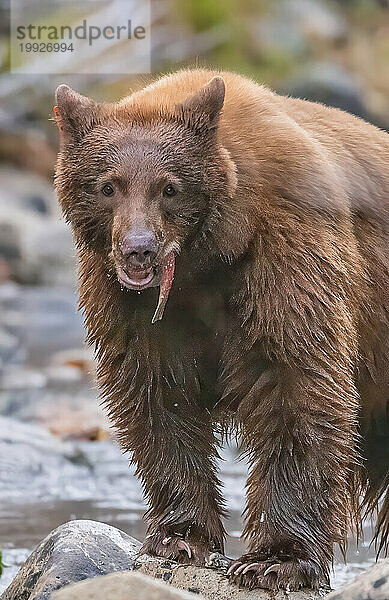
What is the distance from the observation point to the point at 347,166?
6.41 m

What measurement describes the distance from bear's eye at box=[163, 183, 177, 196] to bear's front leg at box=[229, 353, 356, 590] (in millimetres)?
1102

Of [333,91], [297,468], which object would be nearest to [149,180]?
[297,468]

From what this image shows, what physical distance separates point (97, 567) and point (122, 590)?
2016 mm

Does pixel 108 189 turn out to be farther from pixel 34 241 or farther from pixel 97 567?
pixel 34 241

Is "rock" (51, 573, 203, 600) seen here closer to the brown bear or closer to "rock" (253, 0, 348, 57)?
the brown bear

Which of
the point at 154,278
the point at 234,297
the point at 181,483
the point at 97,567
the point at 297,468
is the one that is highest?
the point at 154,278

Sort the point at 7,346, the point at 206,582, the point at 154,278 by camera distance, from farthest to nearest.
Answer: the point at 7,346
the point at 206,582
the point at 154,278

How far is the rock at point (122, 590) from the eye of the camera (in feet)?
14.5

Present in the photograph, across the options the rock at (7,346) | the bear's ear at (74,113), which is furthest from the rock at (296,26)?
the bear's ear at (74,113)

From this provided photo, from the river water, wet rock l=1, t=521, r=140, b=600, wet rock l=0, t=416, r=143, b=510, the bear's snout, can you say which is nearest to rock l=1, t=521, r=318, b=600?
wet rock l=1, t=521, r=140, b=600

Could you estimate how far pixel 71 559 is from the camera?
6.38m

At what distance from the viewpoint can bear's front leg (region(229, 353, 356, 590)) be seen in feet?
19.5

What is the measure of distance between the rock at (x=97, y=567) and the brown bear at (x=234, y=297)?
11 centimetres

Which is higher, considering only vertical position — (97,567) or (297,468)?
(297,468)
